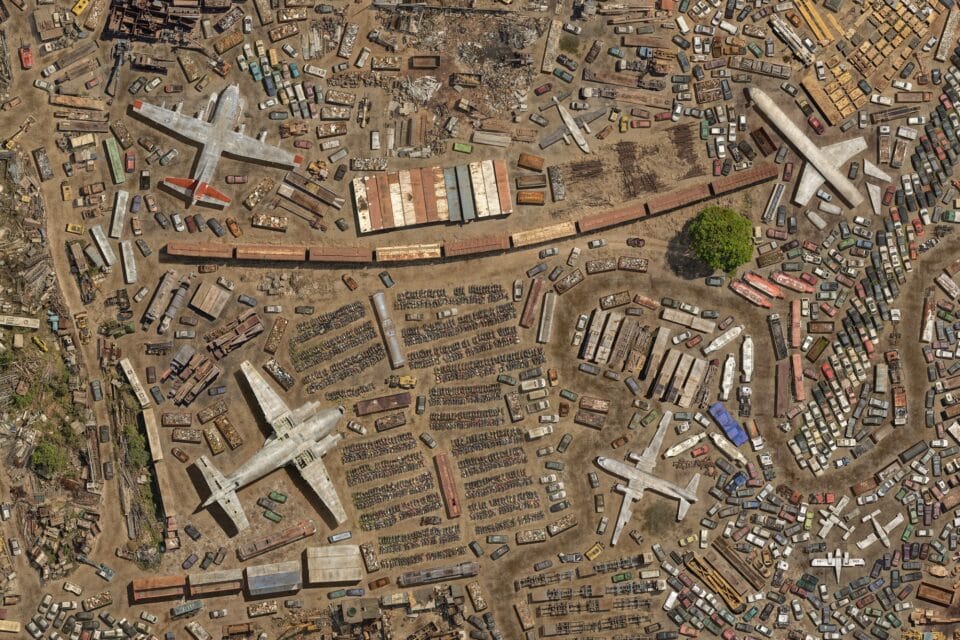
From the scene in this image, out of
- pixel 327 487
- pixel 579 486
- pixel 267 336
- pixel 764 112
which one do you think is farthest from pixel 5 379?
pixel 764 112

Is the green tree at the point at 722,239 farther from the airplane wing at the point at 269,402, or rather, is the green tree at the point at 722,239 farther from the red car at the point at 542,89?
the airplane wing at the point at 269,402

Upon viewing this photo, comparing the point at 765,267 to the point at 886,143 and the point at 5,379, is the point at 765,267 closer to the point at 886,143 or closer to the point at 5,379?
the point at 886,143

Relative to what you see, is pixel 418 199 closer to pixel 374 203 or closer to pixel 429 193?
pixel 429 193

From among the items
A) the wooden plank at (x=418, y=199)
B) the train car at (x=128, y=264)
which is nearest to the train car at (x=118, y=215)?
the train car at (x=128, y=264)

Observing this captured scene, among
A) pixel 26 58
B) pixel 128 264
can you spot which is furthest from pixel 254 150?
pixel 26 58

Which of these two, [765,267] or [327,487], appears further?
[765,267]

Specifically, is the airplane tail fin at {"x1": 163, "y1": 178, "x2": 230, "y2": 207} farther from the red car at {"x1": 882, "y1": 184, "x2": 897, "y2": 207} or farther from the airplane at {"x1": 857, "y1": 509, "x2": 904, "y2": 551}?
the airplane at {"x1": 857, "y1": 509, "x2": 904, "y2": 551}

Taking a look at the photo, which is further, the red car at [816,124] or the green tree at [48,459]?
the red car at [816,124]
